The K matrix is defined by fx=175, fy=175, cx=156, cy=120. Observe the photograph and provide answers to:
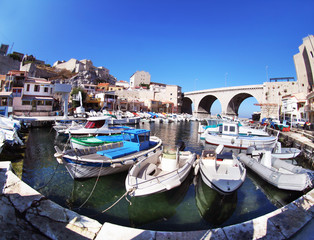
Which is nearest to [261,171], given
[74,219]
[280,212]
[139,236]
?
[280,212]

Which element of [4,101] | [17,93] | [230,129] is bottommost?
[230,129]

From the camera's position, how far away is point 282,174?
300 inches

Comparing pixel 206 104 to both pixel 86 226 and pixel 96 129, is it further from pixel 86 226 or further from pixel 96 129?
pixel 86 226

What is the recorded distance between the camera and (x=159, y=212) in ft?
19.2

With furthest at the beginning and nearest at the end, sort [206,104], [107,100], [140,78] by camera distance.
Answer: [140,78] → [206,104] → [107,100]

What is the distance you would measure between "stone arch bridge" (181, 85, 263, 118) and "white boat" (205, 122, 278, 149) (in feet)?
98.8

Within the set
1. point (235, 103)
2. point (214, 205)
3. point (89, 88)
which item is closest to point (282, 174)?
point (214, 205)

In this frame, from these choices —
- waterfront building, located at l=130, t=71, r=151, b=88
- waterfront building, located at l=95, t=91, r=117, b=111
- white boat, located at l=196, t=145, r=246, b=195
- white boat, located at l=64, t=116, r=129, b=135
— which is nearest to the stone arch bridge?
waterfront building, located at l=130, t=71, r=151, b=88

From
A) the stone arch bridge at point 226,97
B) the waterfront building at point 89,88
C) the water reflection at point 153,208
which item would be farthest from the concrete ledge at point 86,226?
the waterfront building at point 89,88

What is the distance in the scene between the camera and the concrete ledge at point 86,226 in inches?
133

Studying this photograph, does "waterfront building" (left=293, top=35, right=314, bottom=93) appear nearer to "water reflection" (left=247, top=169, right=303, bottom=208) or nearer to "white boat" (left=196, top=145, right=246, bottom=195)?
"water reflection" (left=247, top=169, right=303, bottom=208)

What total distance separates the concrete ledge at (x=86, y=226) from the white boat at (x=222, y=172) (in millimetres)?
2032

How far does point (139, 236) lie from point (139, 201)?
318 centimetres

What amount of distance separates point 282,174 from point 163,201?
5393mm
